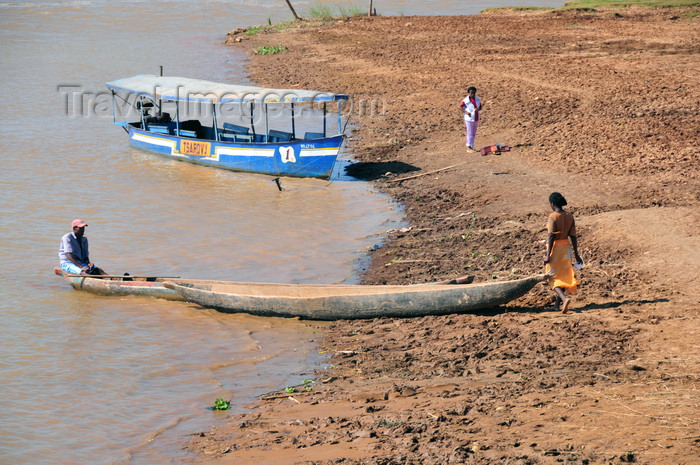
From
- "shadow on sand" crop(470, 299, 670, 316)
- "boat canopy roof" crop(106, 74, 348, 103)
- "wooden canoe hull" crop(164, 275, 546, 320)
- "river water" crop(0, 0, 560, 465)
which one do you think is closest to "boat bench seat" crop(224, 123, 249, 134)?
"boat canopy roof" crop(106, 74, 348, 103)

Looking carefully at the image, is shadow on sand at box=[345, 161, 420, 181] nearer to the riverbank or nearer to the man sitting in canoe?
the riverbank

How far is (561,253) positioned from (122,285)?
659cm

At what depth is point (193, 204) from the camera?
57.1 ft

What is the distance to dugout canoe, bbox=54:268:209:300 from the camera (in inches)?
463

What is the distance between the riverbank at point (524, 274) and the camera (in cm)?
664

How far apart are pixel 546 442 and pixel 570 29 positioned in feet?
93.4

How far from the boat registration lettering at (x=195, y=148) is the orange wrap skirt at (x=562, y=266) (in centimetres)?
1238

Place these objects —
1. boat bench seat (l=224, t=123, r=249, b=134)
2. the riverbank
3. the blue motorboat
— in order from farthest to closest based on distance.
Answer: boat bench seat (l=224, t=123, r=249, b=134) < the blue motorboat < the riverbank

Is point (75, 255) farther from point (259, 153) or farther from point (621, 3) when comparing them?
point (621, 3)

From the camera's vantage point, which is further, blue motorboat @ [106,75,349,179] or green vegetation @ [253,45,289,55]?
green vegetation @ [253,45,289,55]

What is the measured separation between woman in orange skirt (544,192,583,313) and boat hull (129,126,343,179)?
9.32 meters

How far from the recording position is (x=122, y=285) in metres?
12.0

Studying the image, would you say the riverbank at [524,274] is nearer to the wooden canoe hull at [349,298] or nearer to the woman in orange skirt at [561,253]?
the wooden canoe hull at [349,298]

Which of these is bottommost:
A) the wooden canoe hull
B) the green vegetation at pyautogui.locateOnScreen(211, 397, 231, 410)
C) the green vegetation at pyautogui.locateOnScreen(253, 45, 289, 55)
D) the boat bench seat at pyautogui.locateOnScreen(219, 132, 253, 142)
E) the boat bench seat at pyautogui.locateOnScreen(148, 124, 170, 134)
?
the green vegetation at pyautogui.locateOnScreen(211, 397, 231, 410)
